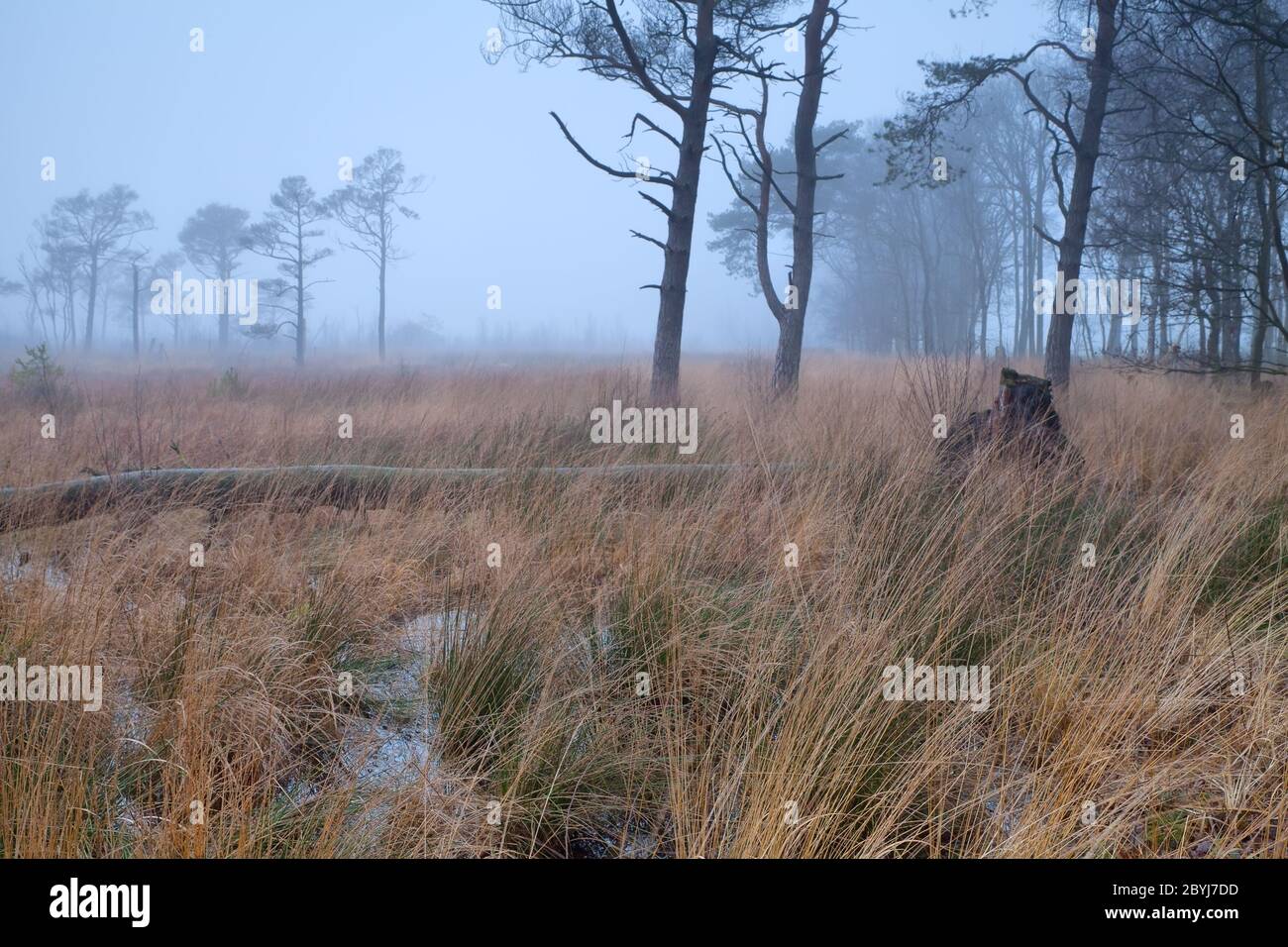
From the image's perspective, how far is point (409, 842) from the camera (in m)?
2.17

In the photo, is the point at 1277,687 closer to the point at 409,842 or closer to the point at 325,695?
the point at 409,842

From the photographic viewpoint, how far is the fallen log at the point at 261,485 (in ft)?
15.5

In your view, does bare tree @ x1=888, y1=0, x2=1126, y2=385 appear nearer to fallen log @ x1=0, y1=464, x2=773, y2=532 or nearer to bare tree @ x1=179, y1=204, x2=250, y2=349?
fallen log @ x1=0, y1=464, x2=773, y2=532

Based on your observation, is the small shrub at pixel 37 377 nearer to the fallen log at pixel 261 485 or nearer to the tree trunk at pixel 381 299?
the fallen log at pixel 261 485

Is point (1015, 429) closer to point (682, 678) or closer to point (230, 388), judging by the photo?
point (682, 678)

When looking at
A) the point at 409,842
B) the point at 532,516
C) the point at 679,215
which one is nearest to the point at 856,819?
the point at 409,842

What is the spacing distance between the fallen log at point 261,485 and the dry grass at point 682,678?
167mm

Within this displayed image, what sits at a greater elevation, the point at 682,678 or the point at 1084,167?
the point at 1084,167

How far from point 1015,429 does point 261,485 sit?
4755mm

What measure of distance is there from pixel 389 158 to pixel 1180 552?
29751mm

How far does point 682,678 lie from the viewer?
9.75ft

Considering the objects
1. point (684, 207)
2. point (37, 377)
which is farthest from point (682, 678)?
point (37, 377)

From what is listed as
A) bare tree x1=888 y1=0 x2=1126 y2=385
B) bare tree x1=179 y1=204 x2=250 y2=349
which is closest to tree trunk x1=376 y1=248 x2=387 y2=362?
bare tree x1=179 y1=204 x2=250 y2=349
